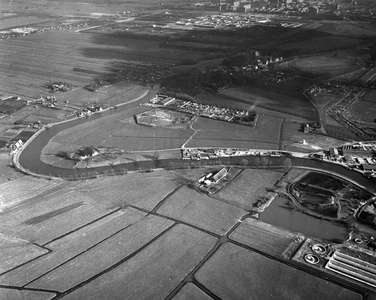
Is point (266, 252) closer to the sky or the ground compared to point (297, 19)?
closer to the ground

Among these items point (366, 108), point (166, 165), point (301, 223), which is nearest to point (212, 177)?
point (166, 165)

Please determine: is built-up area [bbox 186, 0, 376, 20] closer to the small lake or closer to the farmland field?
the farmland field

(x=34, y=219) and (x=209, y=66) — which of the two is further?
(x=209, y=66)

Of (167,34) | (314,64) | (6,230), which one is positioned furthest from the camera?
(167,34)

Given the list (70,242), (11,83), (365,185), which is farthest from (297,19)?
(70,242)

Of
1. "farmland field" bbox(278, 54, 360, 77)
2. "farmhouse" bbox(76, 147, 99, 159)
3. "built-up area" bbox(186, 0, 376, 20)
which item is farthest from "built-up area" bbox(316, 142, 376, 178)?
"built-up area" bbox(186, 0, 376, 20)

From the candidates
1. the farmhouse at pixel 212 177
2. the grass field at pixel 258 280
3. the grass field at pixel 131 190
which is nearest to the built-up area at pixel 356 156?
the farmhouse at pixel 212 177

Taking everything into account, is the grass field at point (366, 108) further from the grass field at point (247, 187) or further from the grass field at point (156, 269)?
the grass field at point (156, 269)

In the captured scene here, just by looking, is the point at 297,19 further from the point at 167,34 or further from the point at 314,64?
the point at 314,64

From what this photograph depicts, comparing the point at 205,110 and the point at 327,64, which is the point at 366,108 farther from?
the point at 327,64
